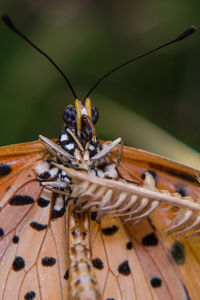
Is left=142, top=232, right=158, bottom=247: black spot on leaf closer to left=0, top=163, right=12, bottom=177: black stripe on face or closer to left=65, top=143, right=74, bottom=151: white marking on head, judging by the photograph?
left=65, top=143, right=74, bottom=151: white marking on head

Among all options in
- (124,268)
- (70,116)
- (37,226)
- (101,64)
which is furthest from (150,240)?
(101,64)

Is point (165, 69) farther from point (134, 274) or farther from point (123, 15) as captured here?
point (134, 274)

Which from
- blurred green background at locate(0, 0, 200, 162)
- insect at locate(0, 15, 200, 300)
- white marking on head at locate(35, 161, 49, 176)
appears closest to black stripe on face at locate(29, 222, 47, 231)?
insect at locate(0, 15, 200, 300)

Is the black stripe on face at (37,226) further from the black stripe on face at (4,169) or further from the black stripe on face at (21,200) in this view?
the black stripe on face at (4,169)

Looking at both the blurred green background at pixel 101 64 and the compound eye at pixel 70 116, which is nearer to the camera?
the compound eye at pixel 70 116

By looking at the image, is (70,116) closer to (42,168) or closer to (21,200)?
(42,168)

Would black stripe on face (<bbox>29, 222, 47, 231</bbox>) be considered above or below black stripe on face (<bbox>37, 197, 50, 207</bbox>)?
below

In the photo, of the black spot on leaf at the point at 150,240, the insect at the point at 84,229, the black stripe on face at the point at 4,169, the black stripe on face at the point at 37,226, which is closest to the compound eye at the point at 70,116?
the insect at the point at 84,229
